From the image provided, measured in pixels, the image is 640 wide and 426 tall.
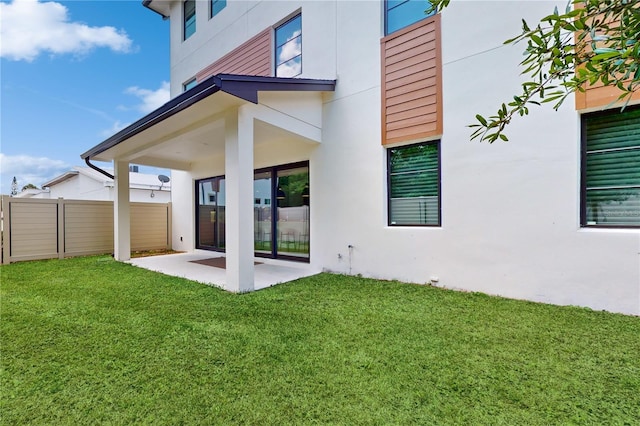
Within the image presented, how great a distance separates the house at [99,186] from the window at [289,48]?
37.6 ft

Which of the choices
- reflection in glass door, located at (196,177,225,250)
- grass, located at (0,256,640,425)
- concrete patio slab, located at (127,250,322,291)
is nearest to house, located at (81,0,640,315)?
concrete patio slab, located at (127,250,322,291)

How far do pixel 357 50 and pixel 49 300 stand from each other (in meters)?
6.98

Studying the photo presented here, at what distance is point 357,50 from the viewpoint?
239 inches

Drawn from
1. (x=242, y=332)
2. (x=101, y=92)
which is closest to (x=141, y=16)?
(x=101, y=92)

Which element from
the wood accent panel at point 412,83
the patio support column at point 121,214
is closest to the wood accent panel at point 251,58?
the wood accent panel at point 412,83

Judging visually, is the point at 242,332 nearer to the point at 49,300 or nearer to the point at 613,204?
the point at 49,300

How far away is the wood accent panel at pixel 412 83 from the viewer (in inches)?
200

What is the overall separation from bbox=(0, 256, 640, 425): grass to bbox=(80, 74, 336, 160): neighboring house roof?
10.2 feet

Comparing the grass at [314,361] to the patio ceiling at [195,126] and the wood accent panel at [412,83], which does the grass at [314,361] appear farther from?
the patio ceiling at [195,126]

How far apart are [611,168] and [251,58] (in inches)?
327

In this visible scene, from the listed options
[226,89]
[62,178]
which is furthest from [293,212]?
[62,178]

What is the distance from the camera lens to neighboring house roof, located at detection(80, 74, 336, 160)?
418 centimetres

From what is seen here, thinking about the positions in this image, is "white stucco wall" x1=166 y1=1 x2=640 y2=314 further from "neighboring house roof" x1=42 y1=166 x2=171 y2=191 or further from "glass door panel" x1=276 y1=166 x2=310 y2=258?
"neighboring house roof" x1=42 y1=166 x2=171 y2=191

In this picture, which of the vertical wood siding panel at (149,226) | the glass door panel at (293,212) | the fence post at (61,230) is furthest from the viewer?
the vertical wood siding panel at (149,226)
